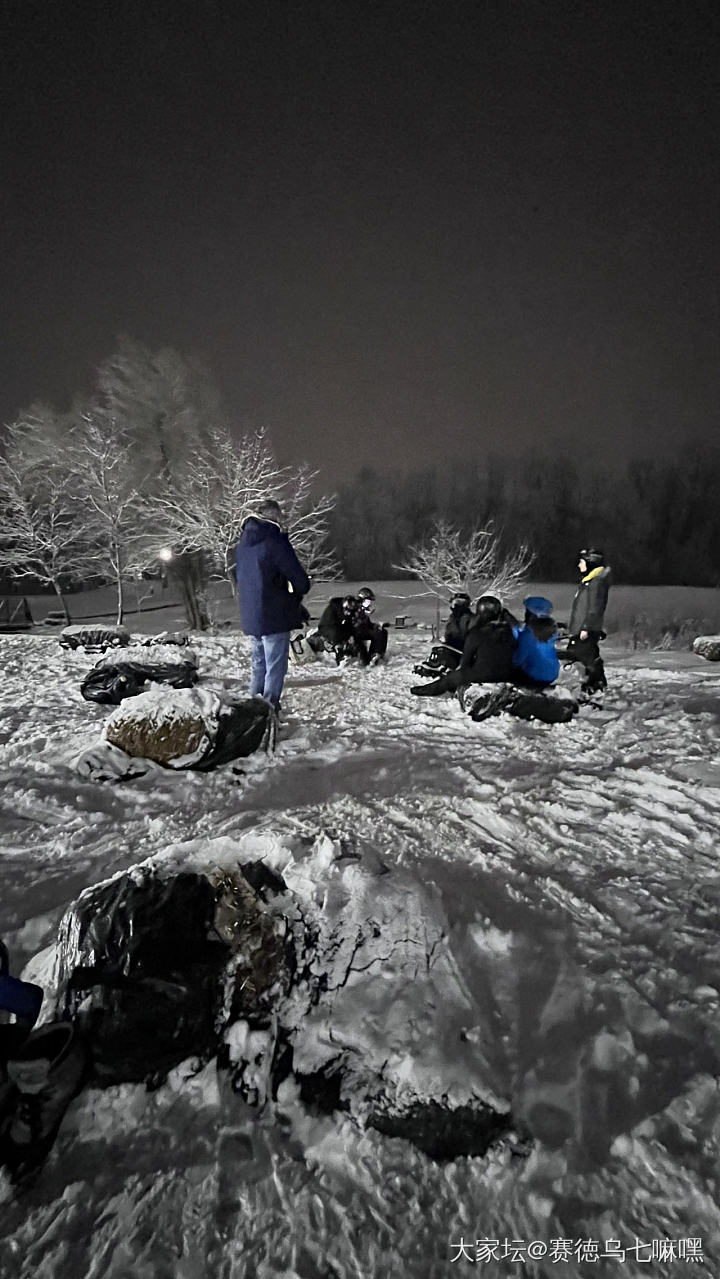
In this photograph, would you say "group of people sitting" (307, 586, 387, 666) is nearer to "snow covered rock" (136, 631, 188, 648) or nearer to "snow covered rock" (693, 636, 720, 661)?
"snow covered rock" (136, 631, 188, 648)

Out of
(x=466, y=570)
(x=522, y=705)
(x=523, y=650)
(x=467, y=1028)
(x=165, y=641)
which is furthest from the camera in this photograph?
(x=466, y=570)

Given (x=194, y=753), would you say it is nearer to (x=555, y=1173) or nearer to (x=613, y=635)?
(x=555, y=1173)

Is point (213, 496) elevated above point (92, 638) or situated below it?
above

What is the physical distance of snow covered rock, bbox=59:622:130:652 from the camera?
10.9m

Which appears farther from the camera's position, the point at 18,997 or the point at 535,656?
the point at 535,656

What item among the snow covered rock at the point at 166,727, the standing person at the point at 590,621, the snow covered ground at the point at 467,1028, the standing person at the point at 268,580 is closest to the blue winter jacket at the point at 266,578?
the standing person at the point at 268,580

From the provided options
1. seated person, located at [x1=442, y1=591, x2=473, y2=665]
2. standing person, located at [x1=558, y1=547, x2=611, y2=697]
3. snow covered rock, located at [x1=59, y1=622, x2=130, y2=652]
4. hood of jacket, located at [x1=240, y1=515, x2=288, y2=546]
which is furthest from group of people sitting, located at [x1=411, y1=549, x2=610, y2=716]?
snow covered rock, located at [x1=59, y1=622, x2=130, y2=652]

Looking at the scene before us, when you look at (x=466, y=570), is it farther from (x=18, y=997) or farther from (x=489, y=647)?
(x=18, y=997)

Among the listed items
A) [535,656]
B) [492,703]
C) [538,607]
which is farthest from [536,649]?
[492,703]

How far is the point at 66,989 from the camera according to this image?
6.00ft

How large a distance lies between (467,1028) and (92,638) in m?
11.6

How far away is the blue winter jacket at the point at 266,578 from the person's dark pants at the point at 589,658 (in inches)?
156

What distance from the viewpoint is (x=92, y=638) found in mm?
11211

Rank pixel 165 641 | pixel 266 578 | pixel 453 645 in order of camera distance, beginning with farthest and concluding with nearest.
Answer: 1. pixel 165 641
2. pixel 453 645
3. pixel 266 578
